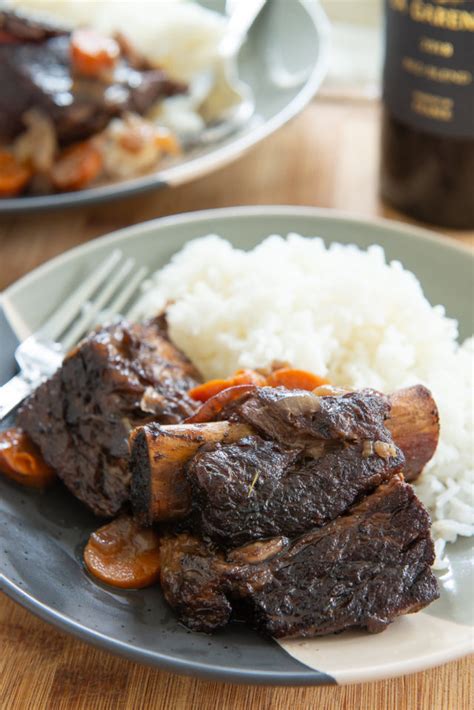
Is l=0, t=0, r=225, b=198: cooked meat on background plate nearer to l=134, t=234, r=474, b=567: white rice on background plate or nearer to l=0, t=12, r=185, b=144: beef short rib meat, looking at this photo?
l=0, t=12, r=185, b=144: beef short rib meat

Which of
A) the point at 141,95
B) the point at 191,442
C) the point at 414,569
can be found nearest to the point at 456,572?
the point at 414,569

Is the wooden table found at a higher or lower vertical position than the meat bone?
lower

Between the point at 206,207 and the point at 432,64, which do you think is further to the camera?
the point at 206,207

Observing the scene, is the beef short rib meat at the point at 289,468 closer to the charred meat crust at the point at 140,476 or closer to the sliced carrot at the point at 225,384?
the charred meat crust at the point at 140,476


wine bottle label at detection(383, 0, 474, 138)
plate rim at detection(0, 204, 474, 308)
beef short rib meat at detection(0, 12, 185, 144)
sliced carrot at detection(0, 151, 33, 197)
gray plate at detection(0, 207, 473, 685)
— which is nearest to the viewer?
gray plate at detection(0, 207, 473, 685)

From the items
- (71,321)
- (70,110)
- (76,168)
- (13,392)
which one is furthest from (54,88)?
(13,392)

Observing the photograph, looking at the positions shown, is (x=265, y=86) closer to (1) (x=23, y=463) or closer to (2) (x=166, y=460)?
(1) (x=23, y=463)

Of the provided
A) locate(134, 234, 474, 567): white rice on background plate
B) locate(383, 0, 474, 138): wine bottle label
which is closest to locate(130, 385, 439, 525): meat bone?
locate(134, 234, 474, 567): white rice on background plate

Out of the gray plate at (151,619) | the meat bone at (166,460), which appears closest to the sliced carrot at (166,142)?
the gray plate at (151,619)
